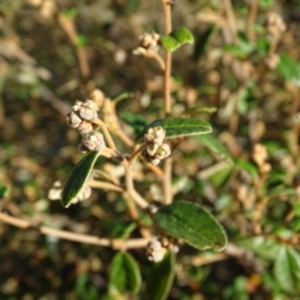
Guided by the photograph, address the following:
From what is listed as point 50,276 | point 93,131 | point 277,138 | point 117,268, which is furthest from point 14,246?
point 93,131

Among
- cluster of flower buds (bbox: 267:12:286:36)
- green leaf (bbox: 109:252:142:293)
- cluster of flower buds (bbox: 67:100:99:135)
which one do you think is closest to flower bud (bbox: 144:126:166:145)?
cluster of flower buds (bbox: 67:100:99:135)

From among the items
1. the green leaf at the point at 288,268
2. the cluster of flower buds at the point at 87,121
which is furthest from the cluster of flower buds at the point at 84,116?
the green leaf at the point at 288,268

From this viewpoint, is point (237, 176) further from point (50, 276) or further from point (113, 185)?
point (113, 185)

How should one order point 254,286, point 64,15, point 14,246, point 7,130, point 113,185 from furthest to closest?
point 7,130 → point 14,246 → point 254,286 → point 64,15 → point 113,185

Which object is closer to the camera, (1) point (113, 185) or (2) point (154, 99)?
(1) point (113, 185)

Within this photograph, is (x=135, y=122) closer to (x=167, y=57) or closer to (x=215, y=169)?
(x=167, y=57)

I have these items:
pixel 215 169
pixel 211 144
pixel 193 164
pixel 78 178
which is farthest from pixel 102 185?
pixel 193 164

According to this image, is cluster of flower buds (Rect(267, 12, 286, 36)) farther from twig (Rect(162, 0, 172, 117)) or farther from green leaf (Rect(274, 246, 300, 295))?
green leaf (Rect(274, 246, 300, 295))
